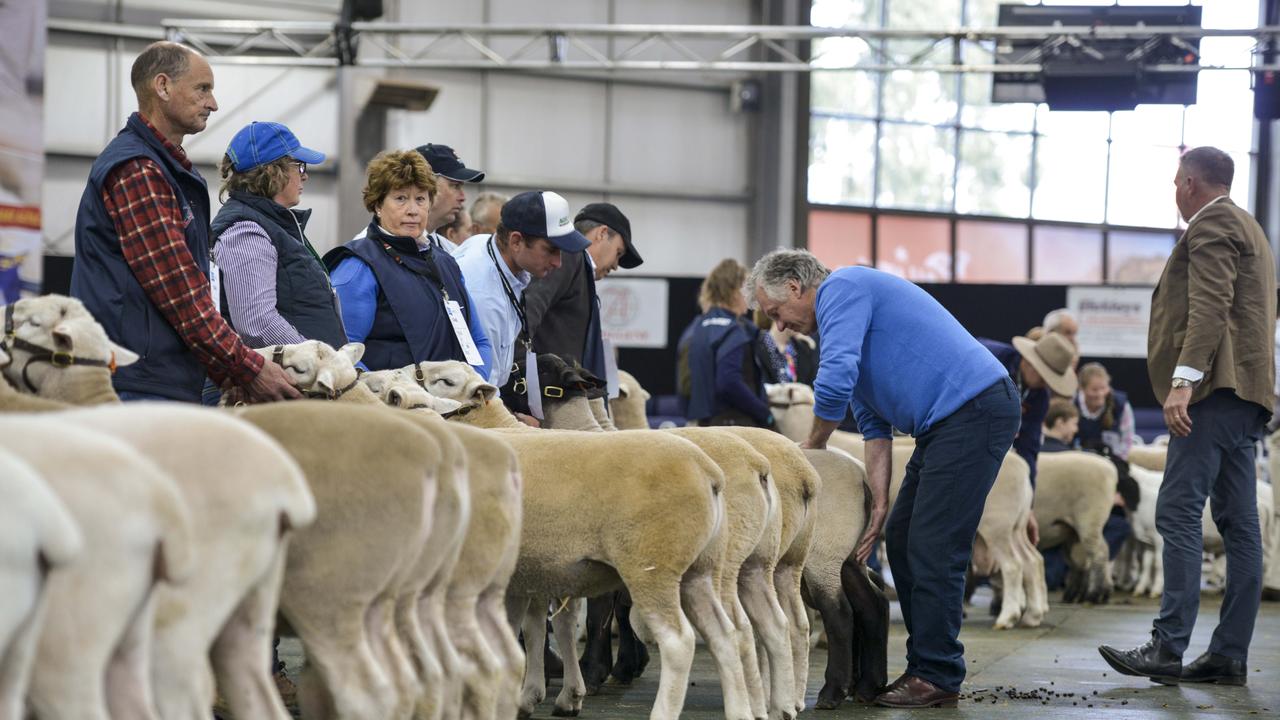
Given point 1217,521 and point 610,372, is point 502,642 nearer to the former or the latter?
point 610,372

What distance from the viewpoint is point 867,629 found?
625 centimetres

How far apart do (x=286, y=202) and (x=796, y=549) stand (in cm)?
232

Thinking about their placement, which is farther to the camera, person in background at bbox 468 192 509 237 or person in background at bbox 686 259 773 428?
person in background at bbox 686 259 773 428

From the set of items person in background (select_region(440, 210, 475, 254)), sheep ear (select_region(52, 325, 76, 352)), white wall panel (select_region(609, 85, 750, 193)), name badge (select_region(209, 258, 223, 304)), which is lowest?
sheep ear (select_region(52, 325, 76, 352))

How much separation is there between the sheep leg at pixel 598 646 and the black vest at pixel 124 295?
240 cm

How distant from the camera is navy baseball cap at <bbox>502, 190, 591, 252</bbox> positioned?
6.06 m

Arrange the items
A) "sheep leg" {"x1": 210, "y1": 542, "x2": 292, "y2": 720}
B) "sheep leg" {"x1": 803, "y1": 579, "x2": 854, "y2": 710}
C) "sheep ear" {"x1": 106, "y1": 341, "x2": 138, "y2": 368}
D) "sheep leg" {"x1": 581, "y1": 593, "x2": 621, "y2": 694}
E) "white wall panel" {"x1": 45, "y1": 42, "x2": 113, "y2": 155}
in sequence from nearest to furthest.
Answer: "sheep leg" {"x1": 210, "y1": 542, "x2": 292, "y2": 720} < "sheep ear" {"x1": 106, "y1": 341, "x2": 138, "y2": 368} < "sheep leg" {"x1": 803, "y1": 579, "x2": 854, "y2": 710} < "sheep leg" {"x1": 581, "y1": 593, "x2": 621, "y2": 694} < "white wall panel" {"x1": 45, "y1": 42, "x2": 113, "y2": 155}

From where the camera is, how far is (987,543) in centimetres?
961

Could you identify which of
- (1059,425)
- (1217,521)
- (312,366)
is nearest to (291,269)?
(312,366)

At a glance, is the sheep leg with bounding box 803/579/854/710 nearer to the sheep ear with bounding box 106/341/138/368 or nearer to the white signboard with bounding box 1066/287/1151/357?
the sheep ear with bounding box 106/341/138/368

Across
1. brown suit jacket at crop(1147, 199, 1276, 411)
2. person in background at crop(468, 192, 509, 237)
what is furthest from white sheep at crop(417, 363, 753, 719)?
person in background at crop(468, 192, 509, 237)

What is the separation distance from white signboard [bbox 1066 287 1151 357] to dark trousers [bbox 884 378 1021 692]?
39.6 feet

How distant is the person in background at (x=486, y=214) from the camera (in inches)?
308

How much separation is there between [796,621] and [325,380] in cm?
214
